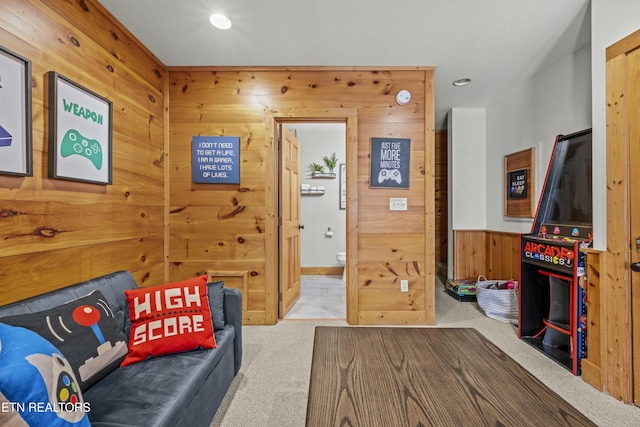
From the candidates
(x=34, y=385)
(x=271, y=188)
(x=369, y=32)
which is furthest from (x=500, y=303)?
(x=34, y=385)

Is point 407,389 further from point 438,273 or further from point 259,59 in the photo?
point 438,273

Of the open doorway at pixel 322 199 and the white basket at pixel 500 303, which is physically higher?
the open doorway at pixel 322 199

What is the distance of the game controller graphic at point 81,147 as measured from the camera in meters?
1.80

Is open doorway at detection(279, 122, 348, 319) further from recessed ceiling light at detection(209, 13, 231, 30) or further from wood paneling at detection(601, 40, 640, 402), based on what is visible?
wood paneling at detection(601, 40, 640, 402)

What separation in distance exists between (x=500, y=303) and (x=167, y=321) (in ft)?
10.4

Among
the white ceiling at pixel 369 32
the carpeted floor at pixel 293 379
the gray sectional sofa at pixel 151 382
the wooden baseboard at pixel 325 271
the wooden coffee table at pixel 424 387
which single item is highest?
the white ceiling at pixel 369 32

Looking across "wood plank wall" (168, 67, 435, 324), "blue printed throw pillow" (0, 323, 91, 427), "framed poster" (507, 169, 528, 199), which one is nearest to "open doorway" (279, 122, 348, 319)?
"wood plank wall" (168, 67, 435, 324)

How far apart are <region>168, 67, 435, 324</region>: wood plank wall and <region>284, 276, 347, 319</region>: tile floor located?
16.0 inches

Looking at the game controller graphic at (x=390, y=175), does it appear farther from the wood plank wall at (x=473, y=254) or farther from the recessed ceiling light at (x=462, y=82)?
the wood plank wall at (x=473, y=254)

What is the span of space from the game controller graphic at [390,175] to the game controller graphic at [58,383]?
2.65 m

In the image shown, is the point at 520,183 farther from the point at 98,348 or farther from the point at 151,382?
the point at 98,348

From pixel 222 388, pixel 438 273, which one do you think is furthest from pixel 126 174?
pixel 438 273

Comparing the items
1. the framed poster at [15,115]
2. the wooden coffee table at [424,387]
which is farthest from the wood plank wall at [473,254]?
the framed poster at [15,115]

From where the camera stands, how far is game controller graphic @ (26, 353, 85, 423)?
887mm
